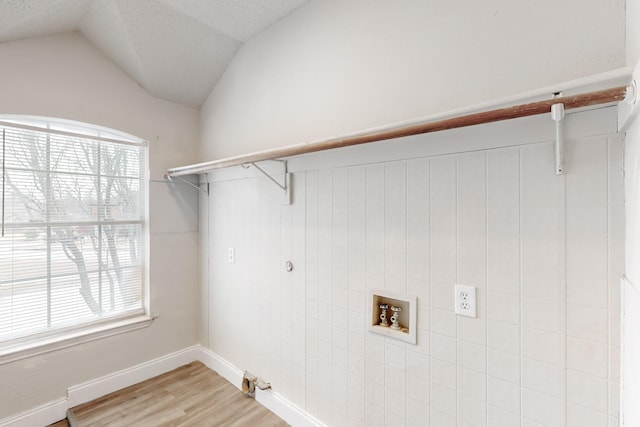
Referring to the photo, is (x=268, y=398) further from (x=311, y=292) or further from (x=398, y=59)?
(x=398, y=59)

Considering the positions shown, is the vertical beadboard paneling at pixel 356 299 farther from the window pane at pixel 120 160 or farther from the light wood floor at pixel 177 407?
the window pane at pixel 120 160

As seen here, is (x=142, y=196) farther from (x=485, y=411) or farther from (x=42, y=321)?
(x=485, y=411)

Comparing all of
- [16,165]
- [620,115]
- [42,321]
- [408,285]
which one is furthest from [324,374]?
[16,165]

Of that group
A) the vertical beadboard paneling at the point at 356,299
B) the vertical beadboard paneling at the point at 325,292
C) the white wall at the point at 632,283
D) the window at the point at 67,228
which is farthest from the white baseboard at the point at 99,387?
the white wall at the point at 632,283

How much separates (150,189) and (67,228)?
629mm

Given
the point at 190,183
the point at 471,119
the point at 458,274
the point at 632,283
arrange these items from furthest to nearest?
the point at 190,183
the point at 458,274
the point at 471,119
the point at 632,283

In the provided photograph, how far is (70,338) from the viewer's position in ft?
7.18

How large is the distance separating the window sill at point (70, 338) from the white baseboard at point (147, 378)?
1.06 ft

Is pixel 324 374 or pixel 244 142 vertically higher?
pixel 244 142

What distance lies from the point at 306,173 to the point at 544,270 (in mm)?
1295

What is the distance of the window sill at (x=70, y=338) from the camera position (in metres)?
1.97

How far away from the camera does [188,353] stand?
281 centimetres

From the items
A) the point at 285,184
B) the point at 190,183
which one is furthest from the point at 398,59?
the point at 190,183

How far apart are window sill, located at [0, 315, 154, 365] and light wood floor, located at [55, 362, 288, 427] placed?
0.46 metres
